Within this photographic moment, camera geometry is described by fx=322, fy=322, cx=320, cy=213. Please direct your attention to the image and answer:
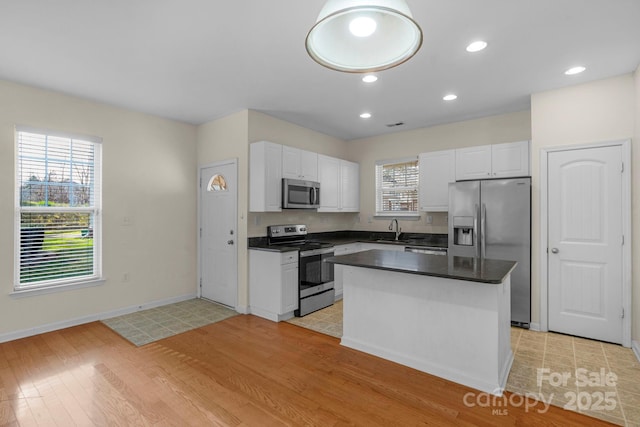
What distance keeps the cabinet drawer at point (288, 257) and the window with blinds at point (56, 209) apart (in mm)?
2321

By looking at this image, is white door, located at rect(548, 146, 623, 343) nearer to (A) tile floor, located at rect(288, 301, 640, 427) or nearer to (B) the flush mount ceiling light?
(A) tile floor, located at rect(288, 301, 640, 427)

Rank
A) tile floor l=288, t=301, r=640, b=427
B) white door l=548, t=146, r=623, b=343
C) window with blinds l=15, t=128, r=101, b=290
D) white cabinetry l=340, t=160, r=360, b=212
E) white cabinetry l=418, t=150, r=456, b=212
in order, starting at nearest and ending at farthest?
tile floor l=288, t=301, r=640, b=427
white door l=548, t=146, r=623, b=343
window with blinds l=15, t=128, r=101, b=290
white cabinetry l=418, t=150, r=456, b=212
white cabinetry l=340, t=160, r=360, b=212

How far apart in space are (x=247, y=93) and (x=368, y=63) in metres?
2.37

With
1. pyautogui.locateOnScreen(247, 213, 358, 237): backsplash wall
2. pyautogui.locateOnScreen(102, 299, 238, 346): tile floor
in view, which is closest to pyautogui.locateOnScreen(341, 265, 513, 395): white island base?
pyautogui.locateOnScreen(247, 213, 358, 237): backsplash wall

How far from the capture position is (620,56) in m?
2.85

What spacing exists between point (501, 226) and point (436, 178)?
1215mm

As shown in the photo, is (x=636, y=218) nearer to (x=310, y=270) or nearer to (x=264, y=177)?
(x=310, y=270)

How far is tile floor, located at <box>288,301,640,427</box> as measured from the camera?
87.8 inches

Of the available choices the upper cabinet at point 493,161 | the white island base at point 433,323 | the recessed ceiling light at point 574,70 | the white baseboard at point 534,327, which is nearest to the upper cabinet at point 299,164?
the white island base at point 433,323

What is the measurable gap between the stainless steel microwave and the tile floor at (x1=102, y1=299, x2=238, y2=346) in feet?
5.48

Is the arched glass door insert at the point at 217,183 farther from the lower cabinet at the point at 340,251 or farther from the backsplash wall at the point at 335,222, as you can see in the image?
the lower cabinet at the point at 340,251

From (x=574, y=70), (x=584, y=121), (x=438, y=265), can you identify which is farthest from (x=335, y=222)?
(x=574, y=70)

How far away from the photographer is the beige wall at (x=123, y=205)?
338 cm

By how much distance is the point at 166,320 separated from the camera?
400cm
